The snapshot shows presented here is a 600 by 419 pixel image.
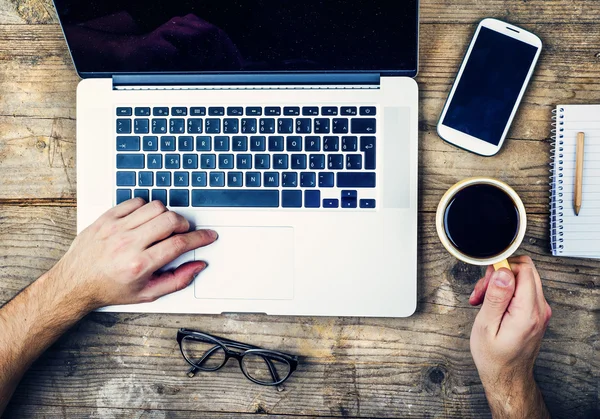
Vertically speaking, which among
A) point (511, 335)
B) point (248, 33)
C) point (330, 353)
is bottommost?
point (330, 353)

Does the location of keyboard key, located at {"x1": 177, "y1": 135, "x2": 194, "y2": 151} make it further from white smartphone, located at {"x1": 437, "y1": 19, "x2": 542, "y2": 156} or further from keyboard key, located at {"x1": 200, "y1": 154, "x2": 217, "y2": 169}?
white smartphone, located at {"x1": 437, "y1": 19, "x2": 542, "y2": 156}

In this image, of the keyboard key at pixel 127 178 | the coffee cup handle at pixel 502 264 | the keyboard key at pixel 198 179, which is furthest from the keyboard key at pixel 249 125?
the coffee cup handle at pixel 502 264

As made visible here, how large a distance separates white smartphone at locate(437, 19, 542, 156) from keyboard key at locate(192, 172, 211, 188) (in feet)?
1.40

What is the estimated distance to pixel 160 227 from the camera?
2.63 ft

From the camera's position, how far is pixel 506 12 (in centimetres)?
88

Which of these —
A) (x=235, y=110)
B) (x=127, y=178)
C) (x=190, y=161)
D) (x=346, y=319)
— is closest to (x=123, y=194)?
(x=127, y=178)

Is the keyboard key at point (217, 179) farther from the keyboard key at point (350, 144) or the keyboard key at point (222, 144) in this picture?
the keyboard key at point (350, 144)

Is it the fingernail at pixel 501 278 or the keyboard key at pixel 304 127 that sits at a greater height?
the keyboard key at pixel 304 127

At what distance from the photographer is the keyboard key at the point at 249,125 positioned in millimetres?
844

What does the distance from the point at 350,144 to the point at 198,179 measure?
10.4 inches

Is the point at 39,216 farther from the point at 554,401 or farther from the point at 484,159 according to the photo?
the point at 554,401

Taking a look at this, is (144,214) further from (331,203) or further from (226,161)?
(331,203)

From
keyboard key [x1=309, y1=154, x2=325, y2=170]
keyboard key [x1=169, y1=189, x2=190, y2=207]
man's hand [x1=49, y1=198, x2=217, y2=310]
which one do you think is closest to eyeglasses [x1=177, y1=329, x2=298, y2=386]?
man's hand [x1=49, y1=198, x2=217, y2=310]

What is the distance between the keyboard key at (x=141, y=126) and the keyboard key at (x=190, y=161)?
8 cm
